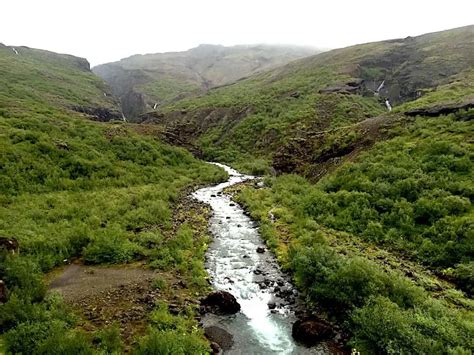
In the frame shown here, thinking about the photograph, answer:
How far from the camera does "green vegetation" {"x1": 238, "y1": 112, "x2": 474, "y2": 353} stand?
47.7 ft

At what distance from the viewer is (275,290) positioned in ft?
64.9

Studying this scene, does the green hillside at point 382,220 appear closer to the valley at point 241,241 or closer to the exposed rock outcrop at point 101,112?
the valley at point 241,241

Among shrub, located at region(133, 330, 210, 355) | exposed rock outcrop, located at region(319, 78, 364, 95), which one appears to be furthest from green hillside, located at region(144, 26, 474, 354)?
exposed rock outcrop, located at region(319, 78, 364, 95)

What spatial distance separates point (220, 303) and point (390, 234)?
12.2 m

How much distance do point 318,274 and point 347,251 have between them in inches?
173

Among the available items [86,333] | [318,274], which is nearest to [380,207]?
[318,274]

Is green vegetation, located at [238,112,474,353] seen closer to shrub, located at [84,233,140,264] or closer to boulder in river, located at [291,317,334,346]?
boulder in river, located at [291,317,334,346]

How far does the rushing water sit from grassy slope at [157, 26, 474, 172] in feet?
112

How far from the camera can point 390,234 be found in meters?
23.9

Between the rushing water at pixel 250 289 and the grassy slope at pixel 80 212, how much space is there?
151 cm

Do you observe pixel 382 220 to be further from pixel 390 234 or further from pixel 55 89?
pixel 55 89

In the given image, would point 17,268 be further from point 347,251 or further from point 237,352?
point 347,251

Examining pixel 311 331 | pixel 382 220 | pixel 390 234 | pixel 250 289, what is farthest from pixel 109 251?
pixel 382 220

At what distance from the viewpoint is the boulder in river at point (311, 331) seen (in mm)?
15523
